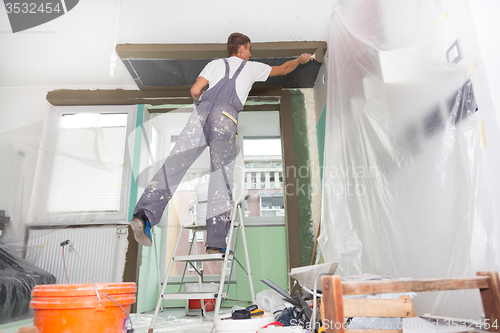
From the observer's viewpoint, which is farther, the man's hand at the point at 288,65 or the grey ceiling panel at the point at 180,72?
the grey ceiling panel at the point at 180,72

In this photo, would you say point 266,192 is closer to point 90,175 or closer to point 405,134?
point 90,175

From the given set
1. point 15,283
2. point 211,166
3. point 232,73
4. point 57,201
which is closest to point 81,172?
point 57,201

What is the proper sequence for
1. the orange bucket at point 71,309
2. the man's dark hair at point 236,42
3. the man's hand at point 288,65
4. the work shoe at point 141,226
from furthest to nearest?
1. the man's hand at point 288,65
2. the man's dark hair at point 236,42
3. the work shoe at point 141,226
4. the orange bucket at point 71,309

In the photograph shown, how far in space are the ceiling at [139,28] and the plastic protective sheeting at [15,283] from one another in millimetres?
1637

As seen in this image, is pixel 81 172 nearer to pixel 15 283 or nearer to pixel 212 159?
pixel 15 283

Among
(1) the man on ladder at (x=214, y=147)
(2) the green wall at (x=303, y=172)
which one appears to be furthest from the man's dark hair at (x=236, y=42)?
(2) the green wall at (x=303, y=172)

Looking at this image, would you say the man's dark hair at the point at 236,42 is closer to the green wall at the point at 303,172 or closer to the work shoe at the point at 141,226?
the green wall at the point at 303,172

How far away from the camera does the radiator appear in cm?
253

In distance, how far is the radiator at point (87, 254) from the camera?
8.29 feet

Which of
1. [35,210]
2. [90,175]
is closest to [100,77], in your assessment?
[90,175]

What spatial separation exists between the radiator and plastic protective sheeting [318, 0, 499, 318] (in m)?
1.88


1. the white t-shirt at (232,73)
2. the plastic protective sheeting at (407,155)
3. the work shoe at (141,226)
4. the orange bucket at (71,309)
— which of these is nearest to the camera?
the plastic protective sheeting at (407,155)

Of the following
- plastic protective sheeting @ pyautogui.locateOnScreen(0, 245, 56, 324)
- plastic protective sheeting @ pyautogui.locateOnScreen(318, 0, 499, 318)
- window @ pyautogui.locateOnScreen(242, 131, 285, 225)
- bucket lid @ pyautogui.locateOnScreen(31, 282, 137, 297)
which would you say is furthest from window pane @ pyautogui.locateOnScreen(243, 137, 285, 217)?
bucket lid @ pyautogui.locateOnScreen(31, 282, 137, 297)

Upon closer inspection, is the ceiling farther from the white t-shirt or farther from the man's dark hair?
the white t-shirt
